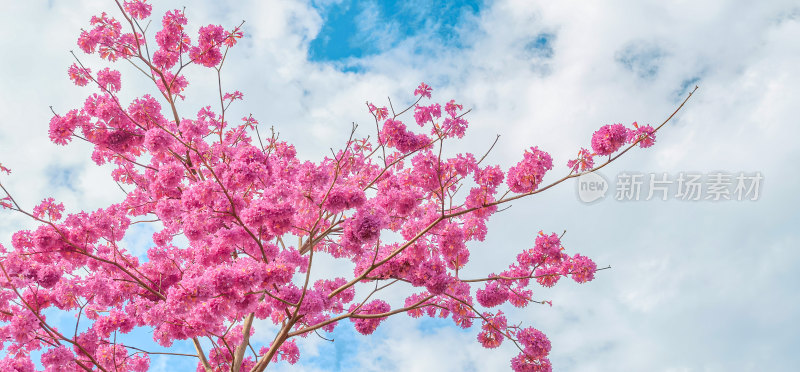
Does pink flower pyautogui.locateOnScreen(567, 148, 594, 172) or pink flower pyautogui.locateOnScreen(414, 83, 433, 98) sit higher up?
pink flower pyautogui.locateOnScreen(414, 83, 433, 98)

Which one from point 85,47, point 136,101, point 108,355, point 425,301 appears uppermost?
point 85,47

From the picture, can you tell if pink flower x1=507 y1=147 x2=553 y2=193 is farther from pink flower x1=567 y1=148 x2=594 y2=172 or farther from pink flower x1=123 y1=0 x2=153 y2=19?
pink flower x1=123 y1=0 x2=153 y2=19

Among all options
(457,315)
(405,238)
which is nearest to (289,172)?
(405,238)

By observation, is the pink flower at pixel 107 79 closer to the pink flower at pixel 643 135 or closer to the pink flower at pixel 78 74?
the pink flower at pixel 78 74

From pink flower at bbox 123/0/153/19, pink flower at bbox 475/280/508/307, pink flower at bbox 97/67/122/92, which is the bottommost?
pink flower at bbox 475/280/508/307

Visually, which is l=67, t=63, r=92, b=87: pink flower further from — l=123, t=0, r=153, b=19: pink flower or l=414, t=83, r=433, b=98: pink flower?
l=414, t=83, r=433, b=98: pink flower

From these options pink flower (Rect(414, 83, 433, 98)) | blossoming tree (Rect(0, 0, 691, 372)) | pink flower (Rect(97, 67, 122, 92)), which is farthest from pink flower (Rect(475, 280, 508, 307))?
pink flower (Rect(97, 67, 122, 92))

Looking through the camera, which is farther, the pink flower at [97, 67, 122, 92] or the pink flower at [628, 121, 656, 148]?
the pink flower at [97, 67, 122, 92]

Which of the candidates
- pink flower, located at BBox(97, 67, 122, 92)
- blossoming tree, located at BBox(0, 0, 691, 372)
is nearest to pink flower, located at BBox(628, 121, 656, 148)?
blossoming tree, located at BBox(0, 0, 691, 372)

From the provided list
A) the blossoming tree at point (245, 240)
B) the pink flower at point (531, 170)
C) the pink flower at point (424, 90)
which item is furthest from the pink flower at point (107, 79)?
the pink flower at point (531, 170)

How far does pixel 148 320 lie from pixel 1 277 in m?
2.32

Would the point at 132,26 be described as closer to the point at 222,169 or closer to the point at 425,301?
the point at 222,169

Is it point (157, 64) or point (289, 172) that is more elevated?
point (157, 64)

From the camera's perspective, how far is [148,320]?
7.20 metres
